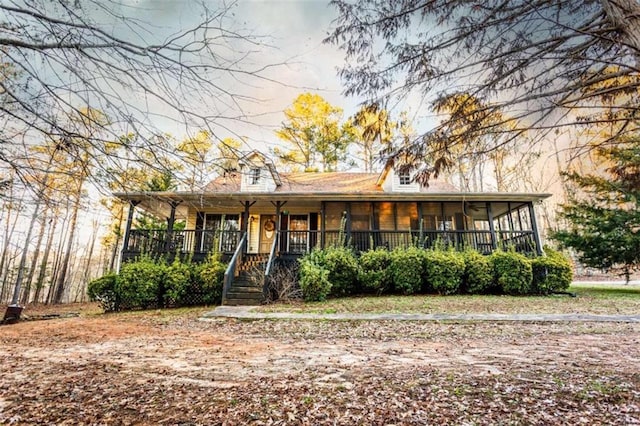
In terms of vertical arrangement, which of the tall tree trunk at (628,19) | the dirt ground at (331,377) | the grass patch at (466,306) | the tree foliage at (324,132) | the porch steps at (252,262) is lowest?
the dirt ground at (331,377)

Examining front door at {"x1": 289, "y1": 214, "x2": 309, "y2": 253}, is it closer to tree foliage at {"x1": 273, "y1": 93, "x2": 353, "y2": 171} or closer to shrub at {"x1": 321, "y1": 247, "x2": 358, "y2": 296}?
shrub at {"x1": 321, "y1": 247, "x2": 358, "y2": 296}

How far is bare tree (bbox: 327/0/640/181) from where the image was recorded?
139 inches

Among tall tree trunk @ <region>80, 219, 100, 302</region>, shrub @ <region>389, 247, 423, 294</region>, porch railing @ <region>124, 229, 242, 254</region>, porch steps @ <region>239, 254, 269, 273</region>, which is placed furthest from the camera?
tall tree trunk @ <region>80, 219, 100, 302</region>

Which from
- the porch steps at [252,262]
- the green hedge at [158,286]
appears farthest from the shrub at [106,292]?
the porch steps at [252,262]

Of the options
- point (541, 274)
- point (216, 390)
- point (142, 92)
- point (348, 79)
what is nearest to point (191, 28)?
point (142, 92)

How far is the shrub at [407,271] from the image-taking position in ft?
35.2

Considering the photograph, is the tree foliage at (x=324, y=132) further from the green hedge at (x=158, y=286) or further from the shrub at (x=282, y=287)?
the green hedge at (x=158, y=286)

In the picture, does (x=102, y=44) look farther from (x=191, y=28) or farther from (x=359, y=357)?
(x=359, y=357)

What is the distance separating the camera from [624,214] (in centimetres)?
1213

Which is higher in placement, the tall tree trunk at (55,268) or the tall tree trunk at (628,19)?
the tall tree trunk at (628,19)

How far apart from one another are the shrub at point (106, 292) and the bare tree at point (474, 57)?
389 inches

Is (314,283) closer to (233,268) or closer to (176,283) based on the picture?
(233,268)

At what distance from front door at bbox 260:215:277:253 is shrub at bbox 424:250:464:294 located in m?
7.25

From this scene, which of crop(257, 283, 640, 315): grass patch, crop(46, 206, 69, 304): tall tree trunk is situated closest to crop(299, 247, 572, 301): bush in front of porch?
crop(257, 283, 640, 315): grass patch
